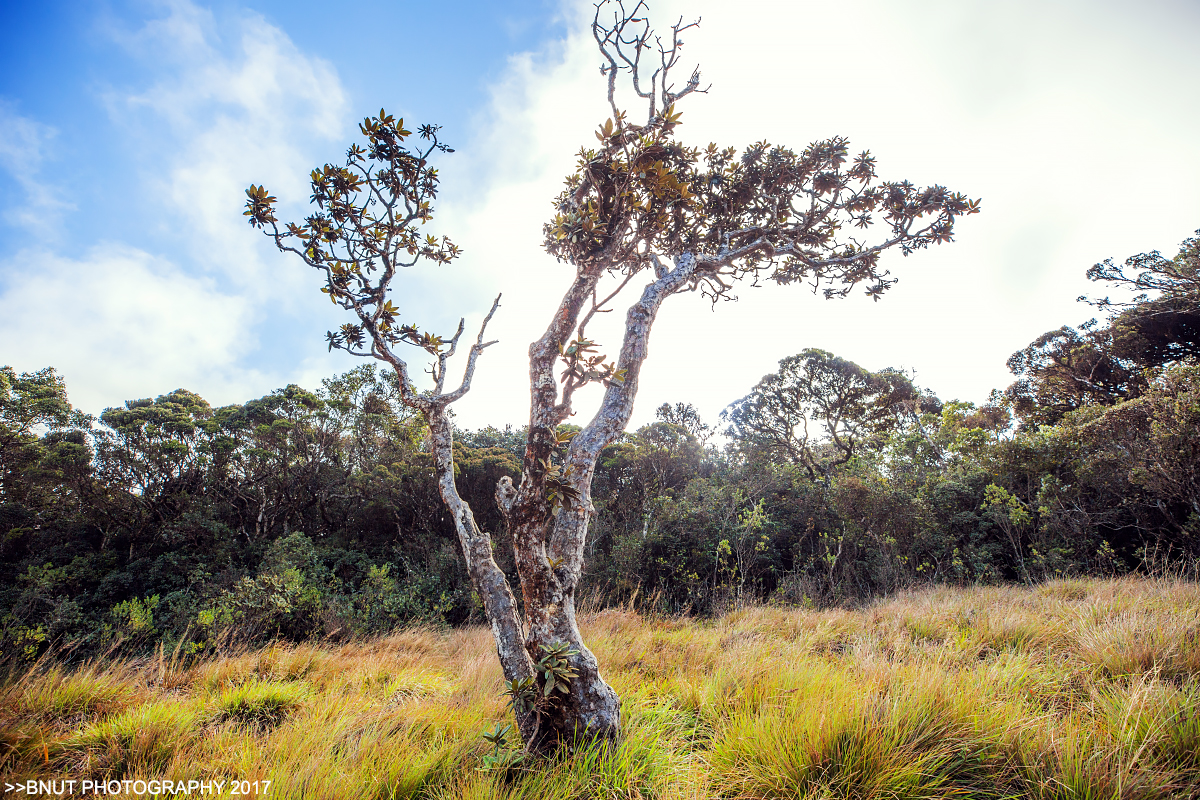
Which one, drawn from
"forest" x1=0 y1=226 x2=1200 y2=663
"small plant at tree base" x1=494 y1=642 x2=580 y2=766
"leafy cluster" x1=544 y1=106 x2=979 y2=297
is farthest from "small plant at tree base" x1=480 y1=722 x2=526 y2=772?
"forest" x1=0 y1=226 x2=1200 y2=663

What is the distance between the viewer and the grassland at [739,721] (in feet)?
6.89

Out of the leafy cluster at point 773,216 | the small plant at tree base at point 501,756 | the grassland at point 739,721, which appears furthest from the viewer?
the leafy cluster at point 773,216

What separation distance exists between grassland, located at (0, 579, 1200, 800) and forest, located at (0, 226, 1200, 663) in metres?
3.60

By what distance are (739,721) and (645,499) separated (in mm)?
9162

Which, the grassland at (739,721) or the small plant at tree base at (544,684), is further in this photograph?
the small plant at tree base at (544,684)

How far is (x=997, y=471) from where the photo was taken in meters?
9.05

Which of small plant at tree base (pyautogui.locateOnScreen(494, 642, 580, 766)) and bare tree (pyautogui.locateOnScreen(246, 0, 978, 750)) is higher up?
bare tree (pyautogui.locateOnScreen(246, 0, 978, 750))

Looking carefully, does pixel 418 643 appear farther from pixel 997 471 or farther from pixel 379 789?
pixel 997 471

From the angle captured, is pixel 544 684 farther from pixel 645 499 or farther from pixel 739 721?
pixel 645 499

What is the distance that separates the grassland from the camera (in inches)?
82.7

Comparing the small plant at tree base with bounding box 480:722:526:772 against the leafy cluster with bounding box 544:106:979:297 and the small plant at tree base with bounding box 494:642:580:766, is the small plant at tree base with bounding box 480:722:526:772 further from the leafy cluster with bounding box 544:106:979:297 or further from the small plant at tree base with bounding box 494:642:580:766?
the leafy cluster with bounding box 544:106:979:297

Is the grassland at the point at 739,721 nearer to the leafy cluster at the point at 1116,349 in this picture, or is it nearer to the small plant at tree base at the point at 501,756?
the small plant at tree base at the point at 501,756

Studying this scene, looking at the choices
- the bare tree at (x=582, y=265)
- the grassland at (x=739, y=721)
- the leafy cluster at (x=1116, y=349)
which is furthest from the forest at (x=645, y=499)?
the bare tree at (x=582, y=265)

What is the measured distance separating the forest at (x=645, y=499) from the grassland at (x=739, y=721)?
360cm
